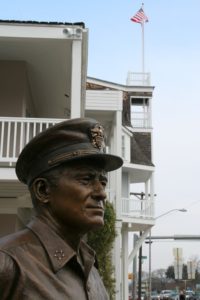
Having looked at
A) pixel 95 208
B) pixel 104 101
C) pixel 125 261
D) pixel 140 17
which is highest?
pixel 140 17

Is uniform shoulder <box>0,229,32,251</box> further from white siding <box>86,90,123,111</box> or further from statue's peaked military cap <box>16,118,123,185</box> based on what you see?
white siding <box>86,90,123,111</box>

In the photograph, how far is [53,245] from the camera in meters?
1.81

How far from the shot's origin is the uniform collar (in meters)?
1.79

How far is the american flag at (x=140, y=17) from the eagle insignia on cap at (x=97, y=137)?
33236 millimetres

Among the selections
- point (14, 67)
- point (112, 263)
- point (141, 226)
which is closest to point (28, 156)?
point (14, 67)

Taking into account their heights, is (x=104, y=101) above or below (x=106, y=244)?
above

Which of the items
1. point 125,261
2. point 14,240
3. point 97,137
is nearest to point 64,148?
point 97,137

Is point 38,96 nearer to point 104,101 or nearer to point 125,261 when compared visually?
point 104,101

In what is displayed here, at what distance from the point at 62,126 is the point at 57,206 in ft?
1.00

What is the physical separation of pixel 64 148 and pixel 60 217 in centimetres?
25

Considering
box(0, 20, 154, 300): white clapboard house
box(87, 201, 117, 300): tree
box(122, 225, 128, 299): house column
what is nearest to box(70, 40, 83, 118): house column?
box(0, 20, 154, 300): white clapboard house

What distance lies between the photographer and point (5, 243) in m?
1.79

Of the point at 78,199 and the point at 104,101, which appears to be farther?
the point at 104,101

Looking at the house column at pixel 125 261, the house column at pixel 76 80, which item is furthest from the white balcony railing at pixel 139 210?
the house column at pixel 76 80
